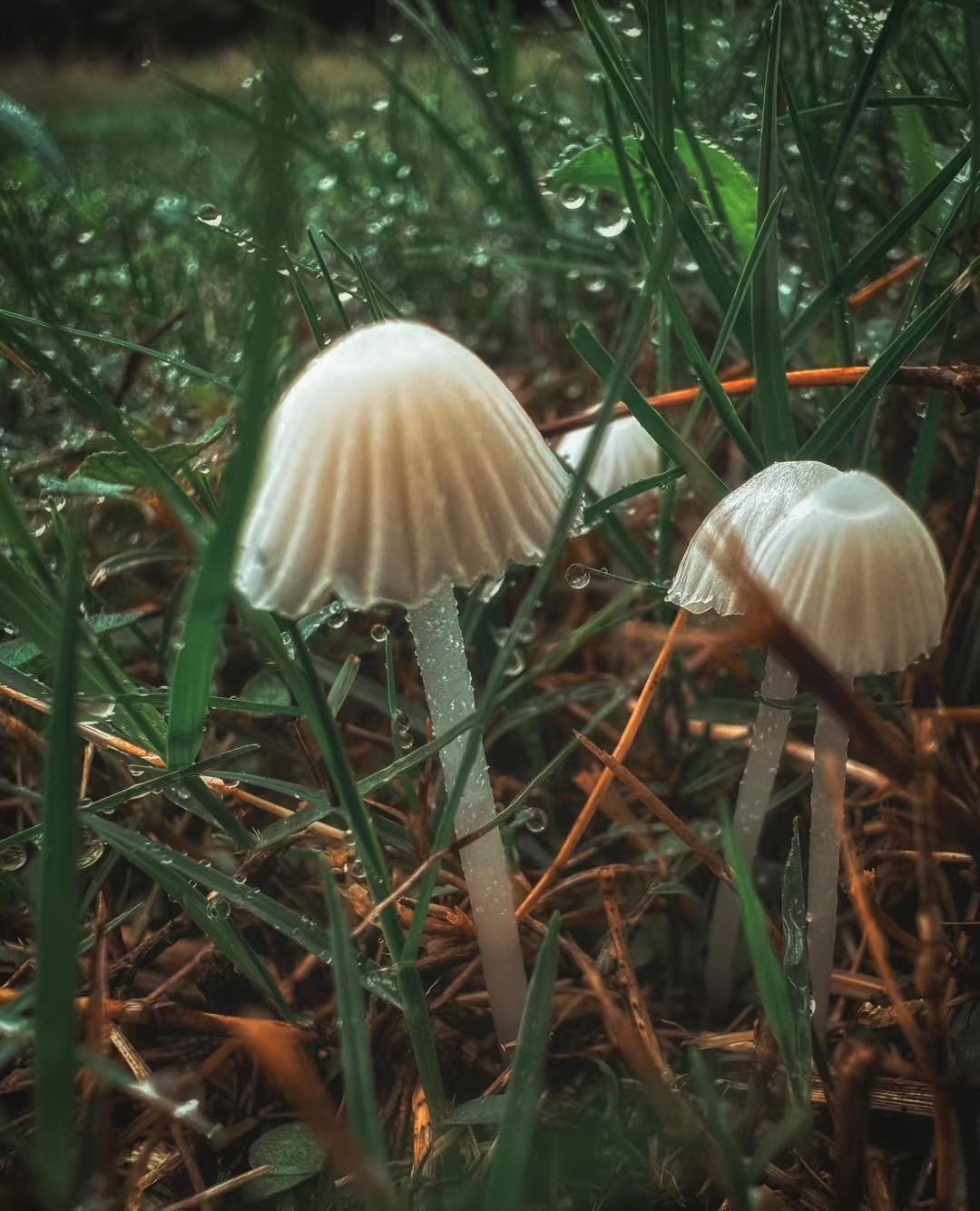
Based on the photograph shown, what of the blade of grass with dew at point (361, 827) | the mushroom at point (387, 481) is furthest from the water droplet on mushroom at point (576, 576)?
the blade of grass with dew at point (361, 827)

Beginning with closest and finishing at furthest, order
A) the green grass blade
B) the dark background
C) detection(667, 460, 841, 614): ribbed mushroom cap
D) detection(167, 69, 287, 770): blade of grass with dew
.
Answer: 1. detection(167, 69, 287, 770): blade of grass with dew
2. the green grass blade
3. detection(667, 460, 841, 614): ribbed mushroom cap
4. the dark background

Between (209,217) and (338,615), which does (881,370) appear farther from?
(209,217)

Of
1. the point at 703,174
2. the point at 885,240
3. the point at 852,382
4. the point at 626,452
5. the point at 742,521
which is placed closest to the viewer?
the point at 742,521

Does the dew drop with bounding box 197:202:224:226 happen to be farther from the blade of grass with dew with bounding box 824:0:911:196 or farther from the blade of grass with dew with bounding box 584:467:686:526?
the blade of grass with dew with bounding box 824:0:911:196

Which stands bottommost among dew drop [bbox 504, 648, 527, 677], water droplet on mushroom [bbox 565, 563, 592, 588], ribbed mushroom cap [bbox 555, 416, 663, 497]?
dew drop [bbox 504, 648, 527, 677]

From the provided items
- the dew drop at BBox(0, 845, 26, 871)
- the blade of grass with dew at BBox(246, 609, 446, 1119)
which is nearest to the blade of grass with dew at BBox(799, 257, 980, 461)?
the blade of grass with dew at BBox(246, 609, 446, 1119)

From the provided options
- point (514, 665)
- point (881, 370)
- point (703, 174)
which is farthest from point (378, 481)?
point (703, 174)

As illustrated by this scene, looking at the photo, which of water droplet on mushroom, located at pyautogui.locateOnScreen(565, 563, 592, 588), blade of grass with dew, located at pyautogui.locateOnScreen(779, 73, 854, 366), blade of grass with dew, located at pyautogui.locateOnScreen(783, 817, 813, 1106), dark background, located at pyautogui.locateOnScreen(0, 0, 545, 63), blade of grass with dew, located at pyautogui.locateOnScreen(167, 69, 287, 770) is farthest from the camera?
dark background, located at pyautogui.locateOnScreen(0, 0, 545, 63)
